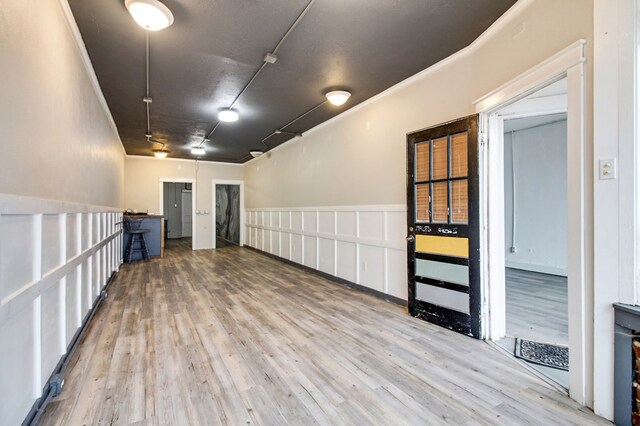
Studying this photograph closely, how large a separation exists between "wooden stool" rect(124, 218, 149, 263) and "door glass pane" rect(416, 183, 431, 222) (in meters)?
6.35

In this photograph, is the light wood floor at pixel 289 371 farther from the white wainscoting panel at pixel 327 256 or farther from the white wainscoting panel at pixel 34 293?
the white wainscoting panel at pixel 327 256

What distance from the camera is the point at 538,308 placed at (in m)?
3.70

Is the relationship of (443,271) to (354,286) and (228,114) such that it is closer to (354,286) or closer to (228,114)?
(354,286)

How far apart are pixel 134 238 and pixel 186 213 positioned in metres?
6.40

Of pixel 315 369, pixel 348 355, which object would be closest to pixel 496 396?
pixel 348 355

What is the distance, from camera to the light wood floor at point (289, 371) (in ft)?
5.75

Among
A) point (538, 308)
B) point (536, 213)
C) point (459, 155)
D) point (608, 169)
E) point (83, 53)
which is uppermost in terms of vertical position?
point (83, 53)

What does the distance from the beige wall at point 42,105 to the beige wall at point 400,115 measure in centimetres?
322

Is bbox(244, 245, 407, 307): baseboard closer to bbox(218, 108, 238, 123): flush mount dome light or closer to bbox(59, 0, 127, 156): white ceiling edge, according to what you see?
bbox(218, 108, 238, 123): flush mount dome light

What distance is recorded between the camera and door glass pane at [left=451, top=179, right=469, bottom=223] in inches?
112

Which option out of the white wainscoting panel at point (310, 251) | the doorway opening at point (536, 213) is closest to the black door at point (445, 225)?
the doorway opening at point (536, 213)

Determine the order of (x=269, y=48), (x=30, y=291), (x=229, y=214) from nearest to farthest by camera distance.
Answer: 1. (x=30, y=291)
2. (x=269, y=48)
3. (x=229, y=214)

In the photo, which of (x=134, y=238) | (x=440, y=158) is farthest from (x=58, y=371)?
(x=134, y=238)

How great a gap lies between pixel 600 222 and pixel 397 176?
222 cm
